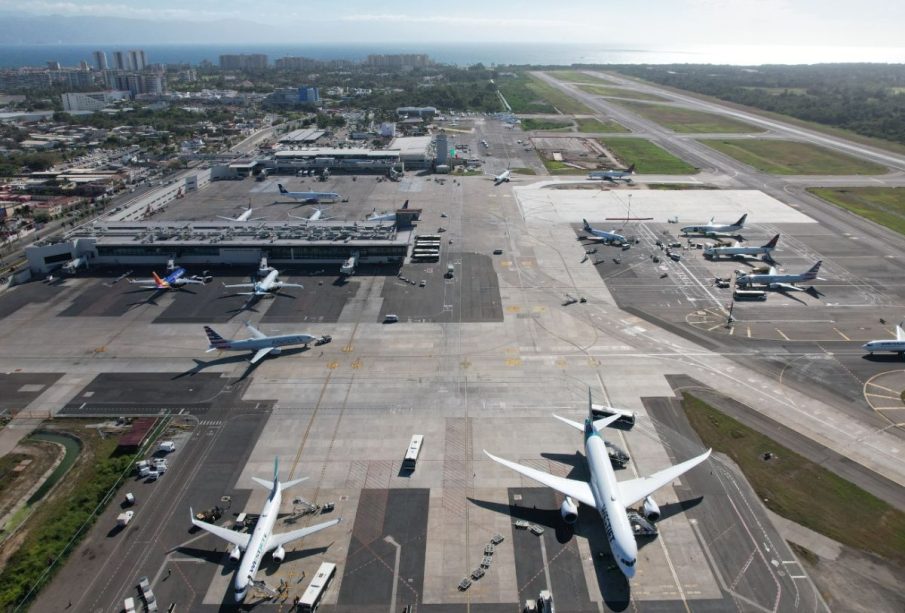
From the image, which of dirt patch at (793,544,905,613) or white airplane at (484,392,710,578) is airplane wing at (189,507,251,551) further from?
dirt patch at (793,544,905,613)

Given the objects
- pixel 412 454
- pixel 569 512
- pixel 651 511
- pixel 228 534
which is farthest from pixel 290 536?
pixel 651 511

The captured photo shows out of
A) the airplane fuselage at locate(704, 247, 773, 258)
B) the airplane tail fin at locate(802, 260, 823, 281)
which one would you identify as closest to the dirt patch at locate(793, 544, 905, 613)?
the airplane tail fin at locate(802, 260, 823, 281)

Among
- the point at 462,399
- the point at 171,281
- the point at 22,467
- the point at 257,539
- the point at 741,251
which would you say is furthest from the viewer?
the point at 741,251

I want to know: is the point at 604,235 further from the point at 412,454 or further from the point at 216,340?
the point at 216,340

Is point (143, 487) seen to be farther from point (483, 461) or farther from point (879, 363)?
point (879, 363)

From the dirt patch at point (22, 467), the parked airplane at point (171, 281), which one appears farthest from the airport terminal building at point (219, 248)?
the dirt patch at point (22, 467)

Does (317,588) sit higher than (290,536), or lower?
lower
